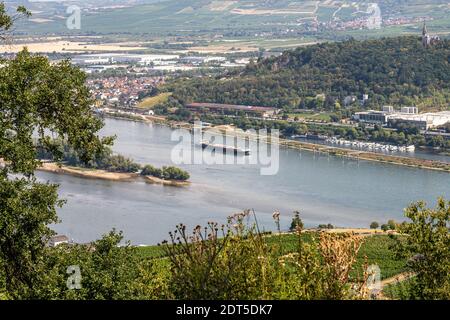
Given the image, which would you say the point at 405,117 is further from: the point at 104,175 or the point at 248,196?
the point at 248,196

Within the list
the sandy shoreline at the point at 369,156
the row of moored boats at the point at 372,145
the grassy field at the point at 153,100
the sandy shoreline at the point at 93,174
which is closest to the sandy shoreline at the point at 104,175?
the sandy shoreline at the point at 93,174

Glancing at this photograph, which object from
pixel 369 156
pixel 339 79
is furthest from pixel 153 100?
pixel 369 156

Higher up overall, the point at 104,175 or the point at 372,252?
the point at 372,252

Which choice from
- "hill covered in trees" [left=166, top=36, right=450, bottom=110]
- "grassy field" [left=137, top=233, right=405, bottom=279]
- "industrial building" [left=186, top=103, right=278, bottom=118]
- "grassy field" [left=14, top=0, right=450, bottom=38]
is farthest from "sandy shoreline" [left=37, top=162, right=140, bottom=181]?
"grassy field" [left=14, top=0, right=450, bottom=38]

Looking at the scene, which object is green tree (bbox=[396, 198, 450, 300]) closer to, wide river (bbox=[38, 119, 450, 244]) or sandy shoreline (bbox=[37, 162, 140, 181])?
wide river (bbox=[38, 119, 450, 244])

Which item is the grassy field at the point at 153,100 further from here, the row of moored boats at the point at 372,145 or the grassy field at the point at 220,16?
the grassy field at the point at 220,16

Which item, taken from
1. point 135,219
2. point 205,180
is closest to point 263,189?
point 205,180

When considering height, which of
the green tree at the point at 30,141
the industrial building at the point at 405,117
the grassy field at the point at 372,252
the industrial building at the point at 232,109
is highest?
the green tree at the point at 30,141
